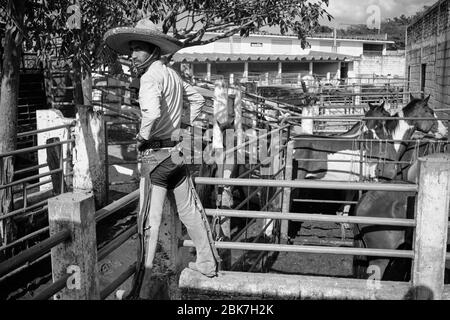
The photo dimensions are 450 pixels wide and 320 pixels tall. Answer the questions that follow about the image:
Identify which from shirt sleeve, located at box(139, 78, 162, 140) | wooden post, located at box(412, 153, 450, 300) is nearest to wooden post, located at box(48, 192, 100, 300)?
shirt sleeve, located at box(139, 78, 162, 140)

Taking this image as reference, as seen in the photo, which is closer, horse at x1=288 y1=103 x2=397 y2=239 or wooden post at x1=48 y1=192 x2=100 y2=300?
wooden post at x1=48 y1=192 x2=100 y2=300

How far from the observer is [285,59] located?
1347 inches

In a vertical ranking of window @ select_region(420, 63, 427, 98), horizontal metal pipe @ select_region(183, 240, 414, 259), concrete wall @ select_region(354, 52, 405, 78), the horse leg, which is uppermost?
concrete wall @ select_region(354, 52, 405, 78)

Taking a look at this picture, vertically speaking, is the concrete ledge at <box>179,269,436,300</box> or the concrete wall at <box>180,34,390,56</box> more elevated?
the concrete wall at <box>180,34,390,56</box>

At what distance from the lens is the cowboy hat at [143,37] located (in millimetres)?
3020

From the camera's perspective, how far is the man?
3.04 m

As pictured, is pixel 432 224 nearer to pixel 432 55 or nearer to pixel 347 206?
pixel 347 206

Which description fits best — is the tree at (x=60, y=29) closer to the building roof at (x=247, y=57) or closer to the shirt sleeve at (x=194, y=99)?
the shirt sleeve at (x=194, y=99)

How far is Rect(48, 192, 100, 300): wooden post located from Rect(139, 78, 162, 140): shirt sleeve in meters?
0.58

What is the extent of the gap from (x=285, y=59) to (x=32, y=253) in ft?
110

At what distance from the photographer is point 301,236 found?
740cm

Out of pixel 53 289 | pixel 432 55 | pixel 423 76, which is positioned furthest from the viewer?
pixel 423 76

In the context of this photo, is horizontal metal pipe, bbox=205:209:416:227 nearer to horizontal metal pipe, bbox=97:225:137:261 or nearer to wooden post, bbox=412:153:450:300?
wooden post, bbox=412:153:450:300

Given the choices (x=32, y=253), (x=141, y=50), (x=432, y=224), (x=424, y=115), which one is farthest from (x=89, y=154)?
(x=424, y=115)
